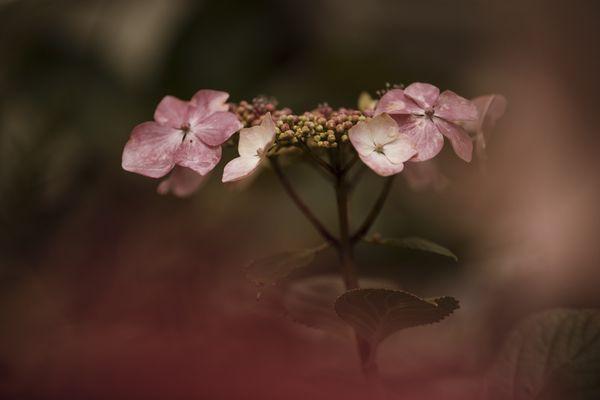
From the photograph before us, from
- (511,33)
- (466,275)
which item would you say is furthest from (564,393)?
(511,33)

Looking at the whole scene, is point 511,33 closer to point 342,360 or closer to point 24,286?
point 342,360

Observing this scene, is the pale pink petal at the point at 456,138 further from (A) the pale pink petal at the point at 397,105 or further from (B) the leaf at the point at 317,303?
(B) the leaf at the point at 317,303

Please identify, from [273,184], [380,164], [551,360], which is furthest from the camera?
[273,184]

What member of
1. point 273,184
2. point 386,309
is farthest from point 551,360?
point 273,184

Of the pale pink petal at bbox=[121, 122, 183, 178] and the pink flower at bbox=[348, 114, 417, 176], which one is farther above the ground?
the pale pink petal at bbox=[121, 122, 183, 178]

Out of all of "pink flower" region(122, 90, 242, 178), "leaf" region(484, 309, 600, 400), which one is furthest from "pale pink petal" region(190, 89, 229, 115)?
"leaf" region(484, 309, 600, 400)

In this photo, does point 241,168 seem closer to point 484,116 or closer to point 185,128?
point 185,128

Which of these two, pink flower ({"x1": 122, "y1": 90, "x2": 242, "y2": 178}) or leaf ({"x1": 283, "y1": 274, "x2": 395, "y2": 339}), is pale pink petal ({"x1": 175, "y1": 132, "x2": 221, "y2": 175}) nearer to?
pink flower ({"x1": 122, "y1": 90, "x2": 242, "y2": 178})
